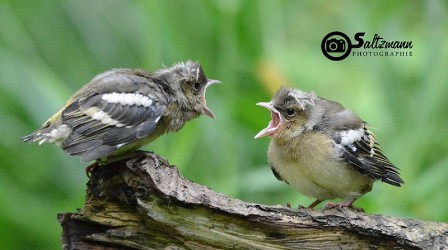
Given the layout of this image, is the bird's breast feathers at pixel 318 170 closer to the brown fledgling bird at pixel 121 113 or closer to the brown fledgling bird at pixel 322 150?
the brown fledgling bird at pixel 322 150

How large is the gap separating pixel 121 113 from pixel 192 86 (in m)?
0.63

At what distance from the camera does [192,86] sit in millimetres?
5574

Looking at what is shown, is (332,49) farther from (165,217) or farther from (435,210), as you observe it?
(165,217)

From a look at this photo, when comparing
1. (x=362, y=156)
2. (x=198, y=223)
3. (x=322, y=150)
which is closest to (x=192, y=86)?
(x=322, y=150)

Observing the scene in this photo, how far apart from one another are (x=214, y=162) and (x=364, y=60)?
1.42m

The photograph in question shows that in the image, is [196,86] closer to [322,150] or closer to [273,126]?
[273,126]

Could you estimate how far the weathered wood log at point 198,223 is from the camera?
450cm

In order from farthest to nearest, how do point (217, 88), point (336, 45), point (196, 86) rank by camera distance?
point (336, 45), point (217, 88), point (196, 86)

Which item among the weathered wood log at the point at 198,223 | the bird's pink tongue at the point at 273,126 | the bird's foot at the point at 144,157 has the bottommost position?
the weathered wood log at the point at 198,223

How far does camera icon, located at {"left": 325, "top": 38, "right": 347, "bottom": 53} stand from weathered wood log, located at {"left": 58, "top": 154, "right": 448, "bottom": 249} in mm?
2839

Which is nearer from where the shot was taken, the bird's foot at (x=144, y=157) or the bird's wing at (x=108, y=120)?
the bird's foot at (x=144, y=157)

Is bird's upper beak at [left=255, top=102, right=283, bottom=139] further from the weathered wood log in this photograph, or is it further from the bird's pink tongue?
the weathered wood log

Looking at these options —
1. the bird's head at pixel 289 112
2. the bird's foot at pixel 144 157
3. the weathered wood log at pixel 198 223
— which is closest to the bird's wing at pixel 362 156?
the bird's head at pixel 289 112

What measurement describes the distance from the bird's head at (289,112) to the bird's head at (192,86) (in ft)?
1.29
